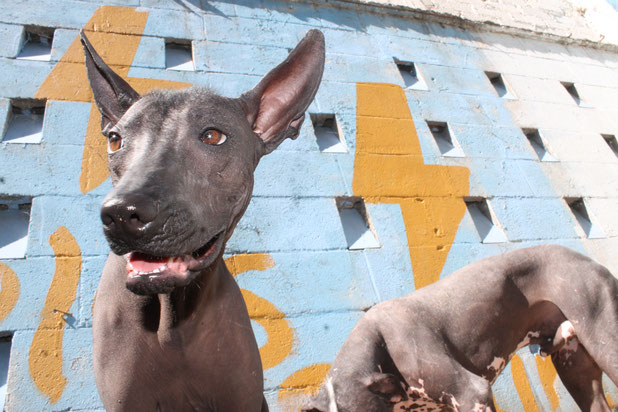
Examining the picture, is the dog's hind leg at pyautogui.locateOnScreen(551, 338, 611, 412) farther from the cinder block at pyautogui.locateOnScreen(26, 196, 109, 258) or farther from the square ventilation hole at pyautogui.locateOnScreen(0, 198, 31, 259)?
the square ventilation hole at pyautogui.locateOnScreen(0, 198, 31, 259)

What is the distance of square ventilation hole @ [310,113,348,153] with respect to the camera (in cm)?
580

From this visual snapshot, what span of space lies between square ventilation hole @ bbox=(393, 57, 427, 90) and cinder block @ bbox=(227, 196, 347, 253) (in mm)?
2811

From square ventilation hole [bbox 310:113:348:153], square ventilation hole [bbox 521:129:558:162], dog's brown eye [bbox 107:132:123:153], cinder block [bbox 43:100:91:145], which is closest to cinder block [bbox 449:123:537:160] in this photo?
square ventilation hole [bbox 521:129:558:162]

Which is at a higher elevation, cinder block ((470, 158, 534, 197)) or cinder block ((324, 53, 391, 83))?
cinder block ((324, 53, 391, 83))

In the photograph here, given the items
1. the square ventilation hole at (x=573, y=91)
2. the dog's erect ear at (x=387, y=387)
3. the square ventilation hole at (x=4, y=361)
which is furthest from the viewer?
the square ventilation hole at (x=573, y=91)

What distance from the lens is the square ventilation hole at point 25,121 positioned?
15.4 ft

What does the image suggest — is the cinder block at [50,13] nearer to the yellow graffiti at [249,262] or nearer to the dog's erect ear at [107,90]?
the yellow graffiti at [249,262]

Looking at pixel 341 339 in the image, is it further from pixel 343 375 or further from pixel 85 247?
pixel 85 247

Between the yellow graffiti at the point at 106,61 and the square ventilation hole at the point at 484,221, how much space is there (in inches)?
155

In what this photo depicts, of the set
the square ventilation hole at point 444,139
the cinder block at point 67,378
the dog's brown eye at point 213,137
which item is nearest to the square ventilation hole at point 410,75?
the square ventilation hole at point 444,139

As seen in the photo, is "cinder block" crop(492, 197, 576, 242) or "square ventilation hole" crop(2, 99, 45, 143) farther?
"cinder block" crop(492, 197, 576, 242)

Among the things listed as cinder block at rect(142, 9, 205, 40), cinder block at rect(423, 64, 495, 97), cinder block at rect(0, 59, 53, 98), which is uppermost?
cinder block at rect(423, 64, 495, 97)

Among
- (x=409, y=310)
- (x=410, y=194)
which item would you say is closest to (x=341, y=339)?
(x=409, y=310)

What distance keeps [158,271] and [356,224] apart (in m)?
4.01
